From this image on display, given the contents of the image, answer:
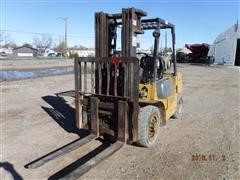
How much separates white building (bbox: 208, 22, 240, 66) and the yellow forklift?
3703 cm

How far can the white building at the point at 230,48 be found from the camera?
40312mm

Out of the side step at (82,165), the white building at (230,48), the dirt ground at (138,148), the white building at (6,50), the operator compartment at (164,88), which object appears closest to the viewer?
the side step at (82,165)

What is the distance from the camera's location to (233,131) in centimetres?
714

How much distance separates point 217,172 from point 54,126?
4.17m

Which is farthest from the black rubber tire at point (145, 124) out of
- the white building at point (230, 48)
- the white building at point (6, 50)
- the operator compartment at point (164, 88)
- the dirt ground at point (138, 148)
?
the white building at point (6, 50)

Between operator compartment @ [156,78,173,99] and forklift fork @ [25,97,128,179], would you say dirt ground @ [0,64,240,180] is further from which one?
operator compartment @ [156,78,173,99]

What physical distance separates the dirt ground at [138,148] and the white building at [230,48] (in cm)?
3318

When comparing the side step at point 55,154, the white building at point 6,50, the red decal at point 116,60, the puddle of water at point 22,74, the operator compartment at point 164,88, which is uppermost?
the white building at point 6,50

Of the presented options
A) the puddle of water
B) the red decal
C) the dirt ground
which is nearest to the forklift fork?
the dirt ground

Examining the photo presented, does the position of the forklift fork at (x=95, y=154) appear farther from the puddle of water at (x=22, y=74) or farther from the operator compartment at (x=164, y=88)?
the puddle of water at (x=22, y=74)

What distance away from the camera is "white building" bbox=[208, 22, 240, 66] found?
40312 mm

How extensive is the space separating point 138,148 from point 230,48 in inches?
1545

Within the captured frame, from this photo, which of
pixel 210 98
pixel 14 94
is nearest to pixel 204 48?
pixel 210 98

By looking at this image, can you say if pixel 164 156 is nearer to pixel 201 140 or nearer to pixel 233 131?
pixel 201 140
